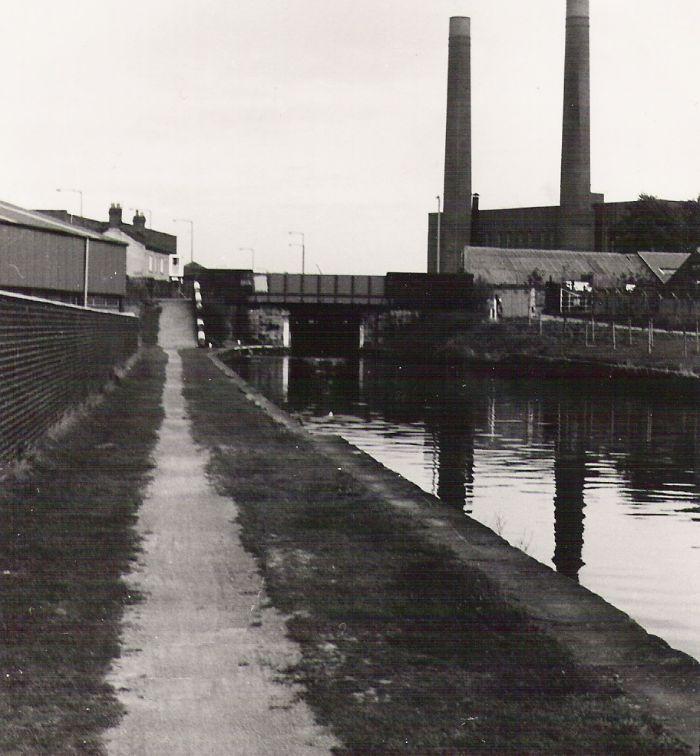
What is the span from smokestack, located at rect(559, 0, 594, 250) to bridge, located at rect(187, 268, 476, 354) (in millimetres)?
10485

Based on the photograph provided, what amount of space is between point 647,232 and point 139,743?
11523cm

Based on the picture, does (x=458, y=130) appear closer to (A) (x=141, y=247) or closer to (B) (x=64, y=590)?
(A) (x=141, y=247)

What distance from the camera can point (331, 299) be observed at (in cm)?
7900

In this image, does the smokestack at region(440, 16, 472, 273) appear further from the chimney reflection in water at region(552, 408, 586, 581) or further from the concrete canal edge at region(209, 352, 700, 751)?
the concrete canal edge at region(209, 352, 700, 751)

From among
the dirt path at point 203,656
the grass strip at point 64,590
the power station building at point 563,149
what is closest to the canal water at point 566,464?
the dirt path at point 203,656

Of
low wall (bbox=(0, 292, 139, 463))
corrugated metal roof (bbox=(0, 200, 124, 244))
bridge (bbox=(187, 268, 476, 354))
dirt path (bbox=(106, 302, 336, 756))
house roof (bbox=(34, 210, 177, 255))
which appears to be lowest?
dirt path (bbox=(106, 302, 336, 756))

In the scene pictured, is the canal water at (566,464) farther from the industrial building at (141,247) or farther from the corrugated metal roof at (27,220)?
the industrial building at (141,247)

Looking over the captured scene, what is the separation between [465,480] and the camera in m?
18.8

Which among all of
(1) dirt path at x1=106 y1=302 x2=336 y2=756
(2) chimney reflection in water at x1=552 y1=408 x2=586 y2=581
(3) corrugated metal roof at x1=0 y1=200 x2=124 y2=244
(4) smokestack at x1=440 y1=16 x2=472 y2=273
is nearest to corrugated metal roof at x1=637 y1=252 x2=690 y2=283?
(4) smokestack at x1=440 y1=16 x2=472 y2=273

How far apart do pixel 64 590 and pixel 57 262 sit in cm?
5046

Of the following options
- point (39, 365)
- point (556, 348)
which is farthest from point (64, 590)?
point (556, 348)

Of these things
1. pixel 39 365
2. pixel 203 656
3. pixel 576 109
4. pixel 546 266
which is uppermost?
pixel 576 109

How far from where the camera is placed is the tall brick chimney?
372 feet

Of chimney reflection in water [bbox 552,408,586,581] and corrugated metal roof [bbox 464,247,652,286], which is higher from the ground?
corrugated metal roof [bbox 464,247,652,286]
